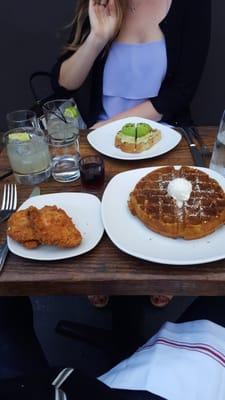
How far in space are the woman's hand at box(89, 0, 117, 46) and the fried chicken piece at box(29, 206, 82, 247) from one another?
106 cm

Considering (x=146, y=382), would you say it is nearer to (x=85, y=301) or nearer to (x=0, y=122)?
(x=85, y=301)

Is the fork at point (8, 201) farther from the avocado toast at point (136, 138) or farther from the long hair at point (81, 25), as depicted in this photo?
the long hair at point (81, 25)

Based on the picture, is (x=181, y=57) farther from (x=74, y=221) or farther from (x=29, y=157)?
(x=74, y=221)

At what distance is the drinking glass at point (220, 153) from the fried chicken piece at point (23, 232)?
0.55m

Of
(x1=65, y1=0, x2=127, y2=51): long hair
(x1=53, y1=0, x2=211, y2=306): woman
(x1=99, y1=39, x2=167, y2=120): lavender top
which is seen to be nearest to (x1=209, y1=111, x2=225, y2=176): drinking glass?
(x1=53, y1=0, x2=211, y2=306): woman

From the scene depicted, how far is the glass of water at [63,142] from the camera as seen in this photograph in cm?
101

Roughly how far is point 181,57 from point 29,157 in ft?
3.39

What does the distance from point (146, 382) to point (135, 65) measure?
1.44 meters

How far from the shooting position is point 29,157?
3.15ft

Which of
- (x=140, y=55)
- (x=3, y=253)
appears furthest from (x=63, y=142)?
(x=140, y=55)

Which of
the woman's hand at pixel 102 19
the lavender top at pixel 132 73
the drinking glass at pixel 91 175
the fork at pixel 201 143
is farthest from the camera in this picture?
the lavender top at pixel 132 73

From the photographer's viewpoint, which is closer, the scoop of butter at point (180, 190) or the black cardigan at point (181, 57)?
the scoop of butter at point (180, 190)

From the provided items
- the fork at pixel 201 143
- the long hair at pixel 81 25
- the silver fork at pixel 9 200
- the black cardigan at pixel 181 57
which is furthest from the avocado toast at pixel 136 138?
the long hair at pixel 81 25

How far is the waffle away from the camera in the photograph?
76cm
